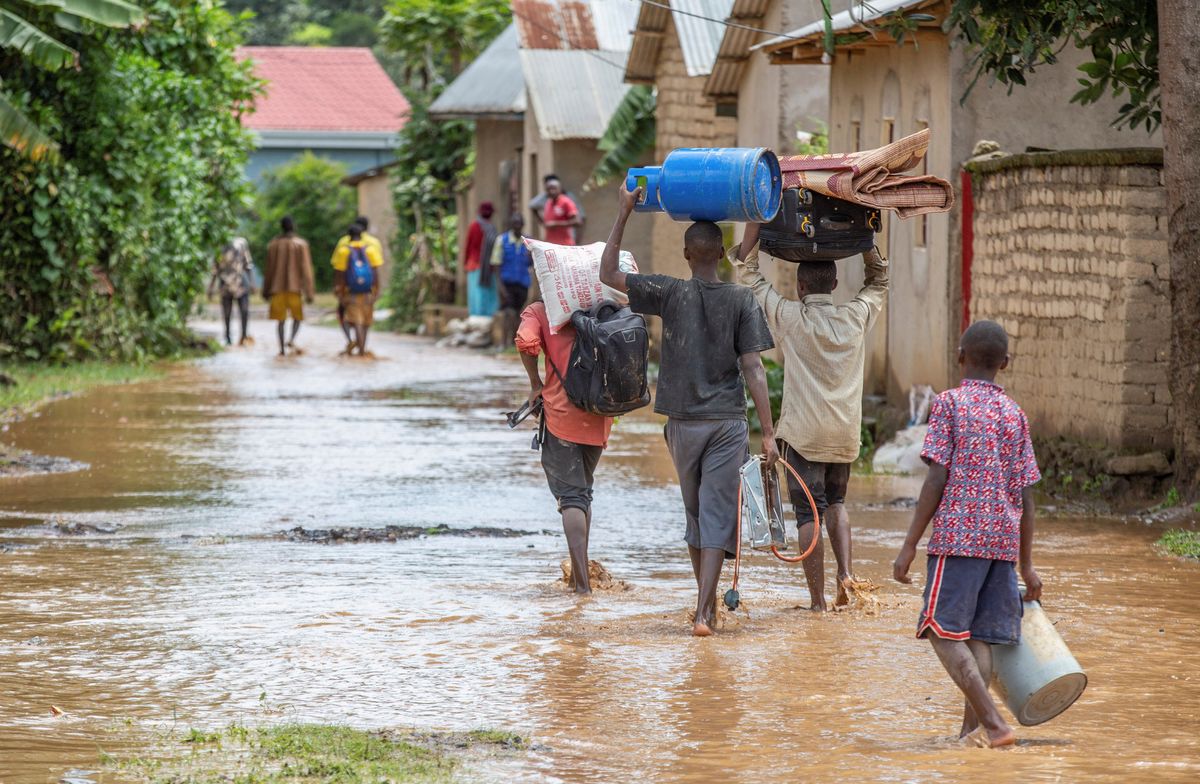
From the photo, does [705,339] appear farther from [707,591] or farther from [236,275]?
[236,275]

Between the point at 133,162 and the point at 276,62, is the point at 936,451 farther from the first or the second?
the point at 276,62

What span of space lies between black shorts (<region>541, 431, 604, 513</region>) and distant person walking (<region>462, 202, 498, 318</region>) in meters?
18.2

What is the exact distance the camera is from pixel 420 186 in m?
33.7

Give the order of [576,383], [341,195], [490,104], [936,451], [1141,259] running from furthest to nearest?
1. [341,195]
2. [490,104]
3. [1141,259]
4. [576,383]
5. [936,451]

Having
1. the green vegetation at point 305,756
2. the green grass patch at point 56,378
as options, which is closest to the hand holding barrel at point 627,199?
the green vegetation at point 305,756

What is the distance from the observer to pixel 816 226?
729 centimetres

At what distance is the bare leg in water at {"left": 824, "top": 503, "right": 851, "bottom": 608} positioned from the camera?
7531 mm

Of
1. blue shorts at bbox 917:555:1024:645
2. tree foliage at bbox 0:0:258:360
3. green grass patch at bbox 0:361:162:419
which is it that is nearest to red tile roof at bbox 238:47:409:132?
tree foliage at bbox 0:0:258:360

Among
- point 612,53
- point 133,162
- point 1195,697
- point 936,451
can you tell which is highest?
point 612,53

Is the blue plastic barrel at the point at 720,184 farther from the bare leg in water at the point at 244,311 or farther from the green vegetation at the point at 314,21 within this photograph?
the green vegetation at the point at 314,21

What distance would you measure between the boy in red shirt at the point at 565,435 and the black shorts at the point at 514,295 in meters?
16.5

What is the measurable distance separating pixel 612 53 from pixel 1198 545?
1886 centimetres

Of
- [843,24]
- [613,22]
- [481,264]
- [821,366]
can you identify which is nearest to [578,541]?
[821,366]

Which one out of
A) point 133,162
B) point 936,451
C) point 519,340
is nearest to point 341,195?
point 133,162
